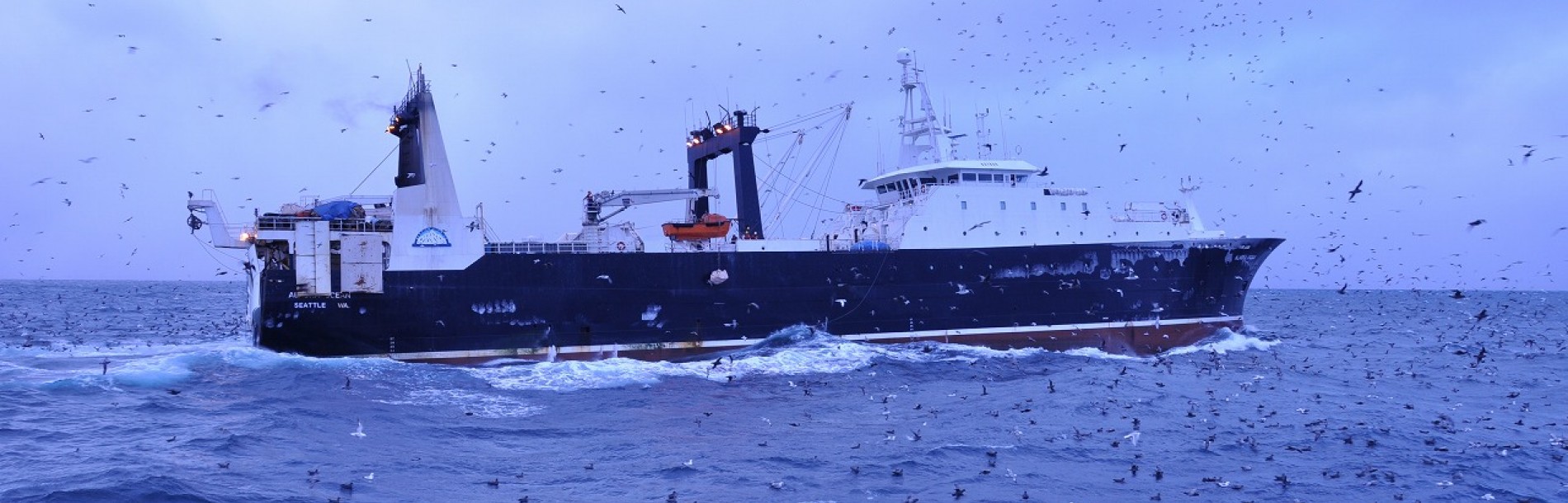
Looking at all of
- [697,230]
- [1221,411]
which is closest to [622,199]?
[697,230]

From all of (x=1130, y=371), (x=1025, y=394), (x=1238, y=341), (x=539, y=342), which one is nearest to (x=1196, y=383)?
(x=1130, y=371)

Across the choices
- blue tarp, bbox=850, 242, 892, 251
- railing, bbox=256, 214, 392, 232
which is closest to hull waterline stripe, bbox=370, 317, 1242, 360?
blue tarp, bbox=850, 242, 892, 251

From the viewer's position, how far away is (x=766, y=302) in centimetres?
2894

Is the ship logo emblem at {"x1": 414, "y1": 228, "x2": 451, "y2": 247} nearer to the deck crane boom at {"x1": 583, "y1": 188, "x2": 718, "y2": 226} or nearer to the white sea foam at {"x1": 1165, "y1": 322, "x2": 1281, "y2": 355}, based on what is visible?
the deck crane boom at {"x1": 583, "y1": 188, "x2": 718, "y2": 226}

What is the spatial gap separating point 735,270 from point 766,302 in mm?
1219

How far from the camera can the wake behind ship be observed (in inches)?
1013

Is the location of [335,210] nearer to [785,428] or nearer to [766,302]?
[766,302]

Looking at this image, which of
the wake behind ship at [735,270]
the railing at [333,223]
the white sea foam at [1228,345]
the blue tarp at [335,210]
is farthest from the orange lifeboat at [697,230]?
the white sea foam at [1228,345]

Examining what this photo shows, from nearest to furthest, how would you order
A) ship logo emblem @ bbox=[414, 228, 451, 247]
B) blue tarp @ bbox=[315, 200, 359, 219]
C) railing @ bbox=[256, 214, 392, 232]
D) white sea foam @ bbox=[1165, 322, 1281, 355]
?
railing @ bbox=[256, 214, 392, 232] < blue tarp @ bbox=[315, 200, 359, 219] < ship logo emblem @ bbox=[414, 228, 451, 247] < white sea foam @ bbox=[1165, 322, 1281, 355]

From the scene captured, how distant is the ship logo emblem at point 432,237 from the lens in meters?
25.9

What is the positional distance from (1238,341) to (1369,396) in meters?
11.6

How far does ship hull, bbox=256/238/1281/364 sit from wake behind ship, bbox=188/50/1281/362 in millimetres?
46

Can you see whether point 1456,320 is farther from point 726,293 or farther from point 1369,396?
point 726,293

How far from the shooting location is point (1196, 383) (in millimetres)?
24562
